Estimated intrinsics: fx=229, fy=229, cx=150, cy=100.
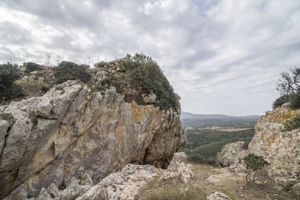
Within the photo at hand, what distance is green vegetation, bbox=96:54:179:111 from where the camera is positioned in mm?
20703

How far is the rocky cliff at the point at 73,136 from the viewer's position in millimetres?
14578

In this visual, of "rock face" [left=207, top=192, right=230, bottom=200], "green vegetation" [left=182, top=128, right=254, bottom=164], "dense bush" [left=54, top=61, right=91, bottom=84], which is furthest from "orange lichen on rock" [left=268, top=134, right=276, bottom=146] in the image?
"dense bush" [left=54, top=61, right=91, bottom=84]

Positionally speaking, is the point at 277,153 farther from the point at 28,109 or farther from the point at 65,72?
the point at 65,72

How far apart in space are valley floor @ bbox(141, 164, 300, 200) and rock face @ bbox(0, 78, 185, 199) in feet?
22.6

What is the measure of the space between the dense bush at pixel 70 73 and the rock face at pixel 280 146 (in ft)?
52.9

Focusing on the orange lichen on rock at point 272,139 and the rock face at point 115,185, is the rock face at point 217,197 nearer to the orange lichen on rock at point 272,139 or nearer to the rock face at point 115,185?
the rock face at point 115,185

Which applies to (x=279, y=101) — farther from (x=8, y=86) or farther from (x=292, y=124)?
(x=8, y=86)

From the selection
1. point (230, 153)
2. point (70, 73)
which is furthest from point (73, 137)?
point (230, 153)

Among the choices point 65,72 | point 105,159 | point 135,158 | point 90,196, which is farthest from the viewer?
point 65,72

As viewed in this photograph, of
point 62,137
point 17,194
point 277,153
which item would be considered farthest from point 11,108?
point 277,153

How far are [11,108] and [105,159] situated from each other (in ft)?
25.1

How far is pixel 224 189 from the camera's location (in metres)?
11.5

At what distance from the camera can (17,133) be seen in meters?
14.0

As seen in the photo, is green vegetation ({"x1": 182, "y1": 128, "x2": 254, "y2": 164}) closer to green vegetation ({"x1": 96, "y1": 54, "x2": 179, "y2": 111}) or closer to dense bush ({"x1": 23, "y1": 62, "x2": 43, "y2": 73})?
green vegetation ({"x1": 96, "y1": 54, "x2": 179, "y2": 111})
